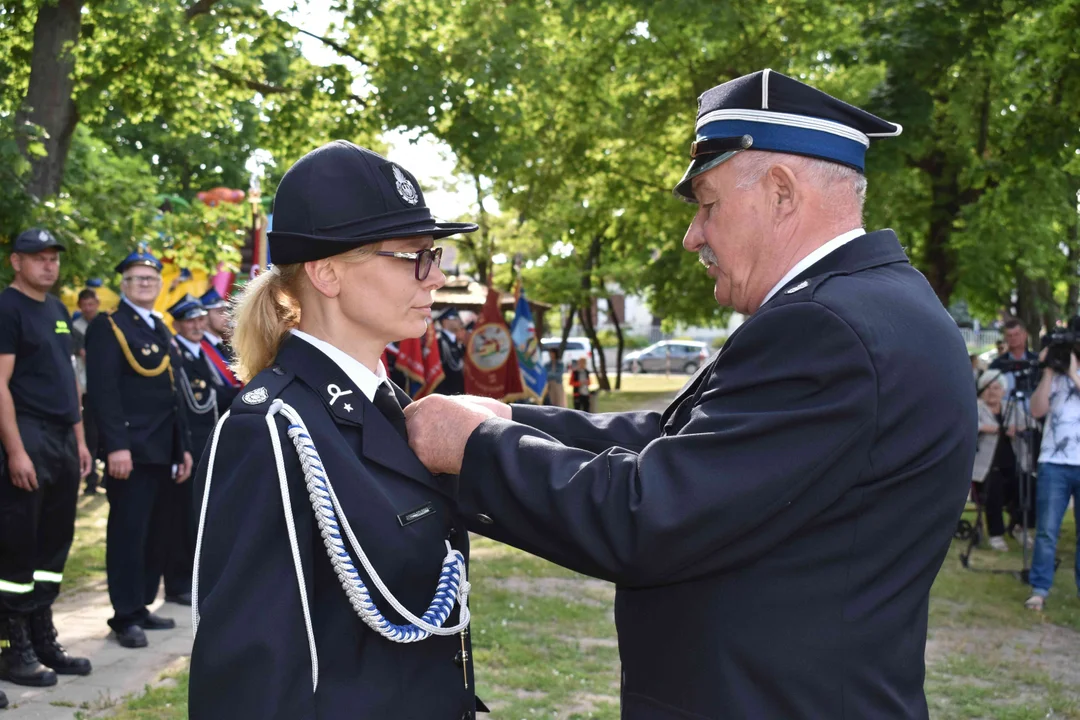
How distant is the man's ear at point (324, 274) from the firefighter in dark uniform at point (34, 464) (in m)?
4.19

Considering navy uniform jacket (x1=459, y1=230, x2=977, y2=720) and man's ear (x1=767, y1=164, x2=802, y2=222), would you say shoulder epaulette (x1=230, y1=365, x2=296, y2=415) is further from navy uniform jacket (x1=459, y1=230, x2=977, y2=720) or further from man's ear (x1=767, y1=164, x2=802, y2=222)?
man's ear (x1=767, y1=164, x2=802, y2=222)

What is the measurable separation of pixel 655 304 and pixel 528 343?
43.8ft

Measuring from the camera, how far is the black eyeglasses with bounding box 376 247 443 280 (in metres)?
2.44

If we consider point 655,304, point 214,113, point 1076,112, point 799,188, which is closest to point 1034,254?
point 1076,112

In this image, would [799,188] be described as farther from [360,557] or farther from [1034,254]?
[1034,254]

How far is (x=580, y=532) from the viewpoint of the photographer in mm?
2059

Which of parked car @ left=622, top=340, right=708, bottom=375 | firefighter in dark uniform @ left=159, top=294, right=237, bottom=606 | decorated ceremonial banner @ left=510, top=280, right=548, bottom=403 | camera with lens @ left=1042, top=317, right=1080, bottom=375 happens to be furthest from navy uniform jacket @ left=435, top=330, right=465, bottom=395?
parked car @ left=622, top=340, right=708, bottom=375

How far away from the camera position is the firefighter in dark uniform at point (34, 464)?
233 inches

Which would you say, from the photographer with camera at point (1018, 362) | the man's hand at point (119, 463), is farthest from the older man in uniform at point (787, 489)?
the photographer with camera at point (1018, 362)

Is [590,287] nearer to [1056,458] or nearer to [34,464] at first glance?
[1056,458]

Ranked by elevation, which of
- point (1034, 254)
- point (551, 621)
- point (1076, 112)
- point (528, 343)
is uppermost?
point (1076, 112)

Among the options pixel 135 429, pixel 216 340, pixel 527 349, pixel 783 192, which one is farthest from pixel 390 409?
pixel 527 349

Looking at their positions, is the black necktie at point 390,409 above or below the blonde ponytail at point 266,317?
below

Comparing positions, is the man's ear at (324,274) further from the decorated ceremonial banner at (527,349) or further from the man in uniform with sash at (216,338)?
the decorated ceremonial banner at (527,349)
